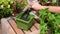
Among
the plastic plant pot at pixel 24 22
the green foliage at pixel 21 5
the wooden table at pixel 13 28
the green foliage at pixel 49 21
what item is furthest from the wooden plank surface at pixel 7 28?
the green foliage at pixel 49 21

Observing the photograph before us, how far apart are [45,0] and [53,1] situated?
4.4 inches

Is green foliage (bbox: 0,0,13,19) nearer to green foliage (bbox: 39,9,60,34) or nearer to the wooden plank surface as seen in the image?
the wooden plank surface

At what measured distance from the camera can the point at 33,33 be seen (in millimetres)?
1551

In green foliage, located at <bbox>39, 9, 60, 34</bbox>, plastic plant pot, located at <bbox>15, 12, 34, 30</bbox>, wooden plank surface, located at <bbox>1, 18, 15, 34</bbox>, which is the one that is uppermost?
green foliage, located at <bbox>39, 9, 60, 34</bbox>

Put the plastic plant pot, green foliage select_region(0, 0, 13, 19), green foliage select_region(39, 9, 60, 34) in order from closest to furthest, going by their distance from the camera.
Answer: green foliage select_region(39, 9, 60, 34) < the plastic plant pot < green foliage select_region(0, 0, 13, 19)

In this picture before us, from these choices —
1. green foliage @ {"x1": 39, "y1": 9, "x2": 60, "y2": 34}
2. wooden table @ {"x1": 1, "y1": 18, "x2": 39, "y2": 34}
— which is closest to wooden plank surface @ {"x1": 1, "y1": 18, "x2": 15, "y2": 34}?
wooden table @ {"x1": 1, "y1": 18, "x2": 39, "y2": 34}

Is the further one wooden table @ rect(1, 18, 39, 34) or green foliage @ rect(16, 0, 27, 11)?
green foliage @ rect(16, 0, 27, 11)

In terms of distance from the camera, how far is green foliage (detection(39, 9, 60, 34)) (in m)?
1.10

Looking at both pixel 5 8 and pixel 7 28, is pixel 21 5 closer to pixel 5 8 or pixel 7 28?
pixel 5 8

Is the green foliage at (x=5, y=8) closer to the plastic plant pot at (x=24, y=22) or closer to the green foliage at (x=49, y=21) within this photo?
the plastic plant pot at (x=24, y=22)

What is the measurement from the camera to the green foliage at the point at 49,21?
110 centimetres

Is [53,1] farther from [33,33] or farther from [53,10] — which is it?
[53,10]

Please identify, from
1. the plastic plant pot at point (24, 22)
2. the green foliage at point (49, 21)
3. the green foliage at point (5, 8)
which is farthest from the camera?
the green foliage at point (5, 8)

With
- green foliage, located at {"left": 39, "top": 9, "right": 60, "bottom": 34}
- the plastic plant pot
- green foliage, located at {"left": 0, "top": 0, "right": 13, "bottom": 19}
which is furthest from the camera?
green foliage, located at {"left": 0, "top": 0, "right": 13, "bottom": 19}
